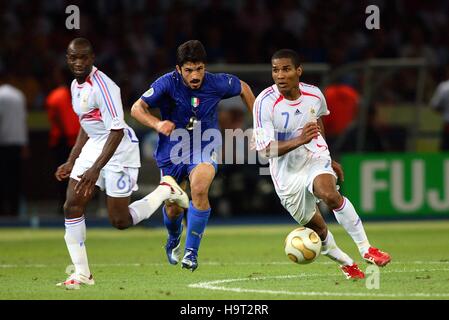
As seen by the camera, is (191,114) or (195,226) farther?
(191,114)

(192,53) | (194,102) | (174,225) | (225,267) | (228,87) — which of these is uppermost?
(192,53)

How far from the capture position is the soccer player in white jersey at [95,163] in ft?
31.7

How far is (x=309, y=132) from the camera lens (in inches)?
377

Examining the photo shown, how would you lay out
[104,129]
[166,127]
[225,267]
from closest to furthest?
[166,127] → [104,129] → [225,267]

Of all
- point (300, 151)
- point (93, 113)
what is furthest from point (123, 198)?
point (300, 151)

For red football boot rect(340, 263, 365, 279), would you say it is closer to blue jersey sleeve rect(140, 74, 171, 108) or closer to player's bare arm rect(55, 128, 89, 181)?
blue jersey sleeve rect(140, 74, 171, 108)

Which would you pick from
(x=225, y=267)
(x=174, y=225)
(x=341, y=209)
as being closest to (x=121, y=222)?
(x=174, y=225)

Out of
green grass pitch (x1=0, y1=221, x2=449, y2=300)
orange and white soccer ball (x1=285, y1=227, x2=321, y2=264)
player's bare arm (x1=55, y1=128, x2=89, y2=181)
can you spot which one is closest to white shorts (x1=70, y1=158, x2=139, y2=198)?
player's bare arm (x1=55, y1=128, x2=89, y2=181)

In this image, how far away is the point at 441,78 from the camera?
2197cm

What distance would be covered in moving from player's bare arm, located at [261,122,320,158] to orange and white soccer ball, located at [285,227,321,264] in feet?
2.27

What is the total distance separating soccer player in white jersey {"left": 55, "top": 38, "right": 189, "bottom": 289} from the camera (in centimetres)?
967

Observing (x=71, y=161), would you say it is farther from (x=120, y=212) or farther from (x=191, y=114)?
(x=191, y=114)

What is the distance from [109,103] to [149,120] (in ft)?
2.28
